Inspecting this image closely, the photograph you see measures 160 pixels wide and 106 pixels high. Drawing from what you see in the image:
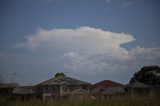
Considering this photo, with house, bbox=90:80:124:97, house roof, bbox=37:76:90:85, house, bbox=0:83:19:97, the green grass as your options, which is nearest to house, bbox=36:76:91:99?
house roof, bbox=37:76:90:85

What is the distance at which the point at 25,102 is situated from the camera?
9.28 meters

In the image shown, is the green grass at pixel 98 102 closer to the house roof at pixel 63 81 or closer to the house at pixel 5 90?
the house at pixel 5 90

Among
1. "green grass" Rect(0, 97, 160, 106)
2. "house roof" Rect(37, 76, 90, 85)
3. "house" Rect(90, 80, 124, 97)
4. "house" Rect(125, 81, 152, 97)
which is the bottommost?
"green grass" Rect(0, 97, 160, 106)

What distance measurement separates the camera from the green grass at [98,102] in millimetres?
9195

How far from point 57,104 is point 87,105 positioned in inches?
37.7

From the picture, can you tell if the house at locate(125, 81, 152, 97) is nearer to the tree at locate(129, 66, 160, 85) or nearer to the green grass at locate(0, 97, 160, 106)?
the green grass at locate(0, 97, 160, 106)

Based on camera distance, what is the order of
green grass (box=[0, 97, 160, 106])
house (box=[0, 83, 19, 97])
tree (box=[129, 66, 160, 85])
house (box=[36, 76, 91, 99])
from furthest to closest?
tree (box=[129, 66, 160, 85]) → house (box=[36, 76, 91, 99]) → house (box=[0, 83, 19, 97]) → green grass (box=[0, 97, 160, 106])

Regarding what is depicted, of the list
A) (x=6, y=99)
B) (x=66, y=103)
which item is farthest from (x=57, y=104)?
A: (x=6, y=99)

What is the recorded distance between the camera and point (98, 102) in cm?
973

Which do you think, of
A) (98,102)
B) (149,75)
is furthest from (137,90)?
(149,75)

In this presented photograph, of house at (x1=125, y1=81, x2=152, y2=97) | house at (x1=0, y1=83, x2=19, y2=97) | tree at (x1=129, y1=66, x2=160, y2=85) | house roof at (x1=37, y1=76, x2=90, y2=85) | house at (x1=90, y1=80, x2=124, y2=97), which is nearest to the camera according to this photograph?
house at (x1=0, y1=83, x2=19, y2=97)

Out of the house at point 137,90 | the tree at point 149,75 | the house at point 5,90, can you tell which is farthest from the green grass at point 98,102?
the tree at point 149,75

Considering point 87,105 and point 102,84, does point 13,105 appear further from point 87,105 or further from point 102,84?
point 102,84

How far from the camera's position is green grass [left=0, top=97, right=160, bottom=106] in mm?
9195
